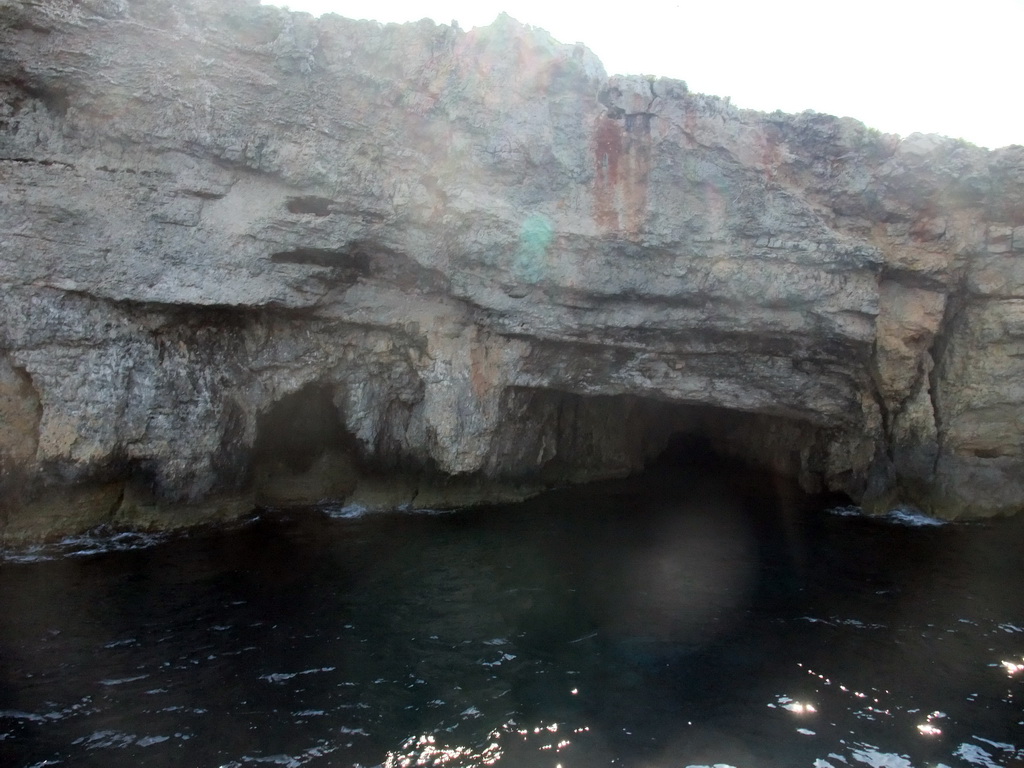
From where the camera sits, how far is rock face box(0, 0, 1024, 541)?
13.7 meters

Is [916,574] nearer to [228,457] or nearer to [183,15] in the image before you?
[228,457]

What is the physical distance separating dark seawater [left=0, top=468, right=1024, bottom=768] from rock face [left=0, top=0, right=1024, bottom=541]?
2162 mm

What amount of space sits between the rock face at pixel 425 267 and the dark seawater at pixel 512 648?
7.09 ft

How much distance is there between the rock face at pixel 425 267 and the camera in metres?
13.7

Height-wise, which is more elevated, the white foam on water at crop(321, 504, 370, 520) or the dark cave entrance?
the dark cave entrance

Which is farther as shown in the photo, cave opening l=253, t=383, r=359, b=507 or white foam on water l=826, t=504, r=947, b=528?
cave opening l=253, t=383, r=359, b=507

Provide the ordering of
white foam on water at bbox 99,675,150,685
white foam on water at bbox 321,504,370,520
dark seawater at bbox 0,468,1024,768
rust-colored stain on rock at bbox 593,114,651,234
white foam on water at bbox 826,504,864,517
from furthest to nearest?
white foam on water at bbox 826,504,864,517
white foam on water at bbox 321,504,370,520
rust-colored stain on rock at bbox 593,114,651,234
white foam on water at bbox 99,675,150,685
dark seawater at bbox 0,468,1024,768

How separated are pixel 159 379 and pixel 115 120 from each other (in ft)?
17.0

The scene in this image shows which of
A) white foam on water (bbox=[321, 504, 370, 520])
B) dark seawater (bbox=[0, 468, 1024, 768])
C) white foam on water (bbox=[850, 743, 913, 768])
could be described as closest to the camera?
white foam on water (bbox=[850, 743, 913, 768])

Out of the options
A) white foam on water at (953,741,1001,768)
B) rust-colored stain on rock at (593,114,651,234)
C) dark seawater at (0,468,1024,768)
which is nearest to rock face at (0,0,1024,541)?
rust-colored stain on rock at (593,114,651,234)

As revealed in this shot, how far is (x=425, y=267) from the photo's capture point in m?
15.9

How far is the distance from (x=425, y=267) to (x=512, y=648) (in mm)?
8935

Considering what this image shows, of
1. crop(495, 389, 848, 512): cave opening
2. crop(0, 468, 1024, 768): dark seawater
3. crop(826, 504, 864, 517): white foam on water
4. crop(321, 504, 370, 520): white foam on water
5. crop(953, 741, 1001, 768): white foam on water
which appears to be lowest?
crop(953, 741, 1001, 768): white foam on water

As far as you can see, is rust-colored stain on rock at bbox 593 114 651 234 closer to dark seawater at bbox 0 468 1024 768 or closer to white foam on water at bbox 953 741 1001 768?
dark seawater at bbox 0 468 1024 768
